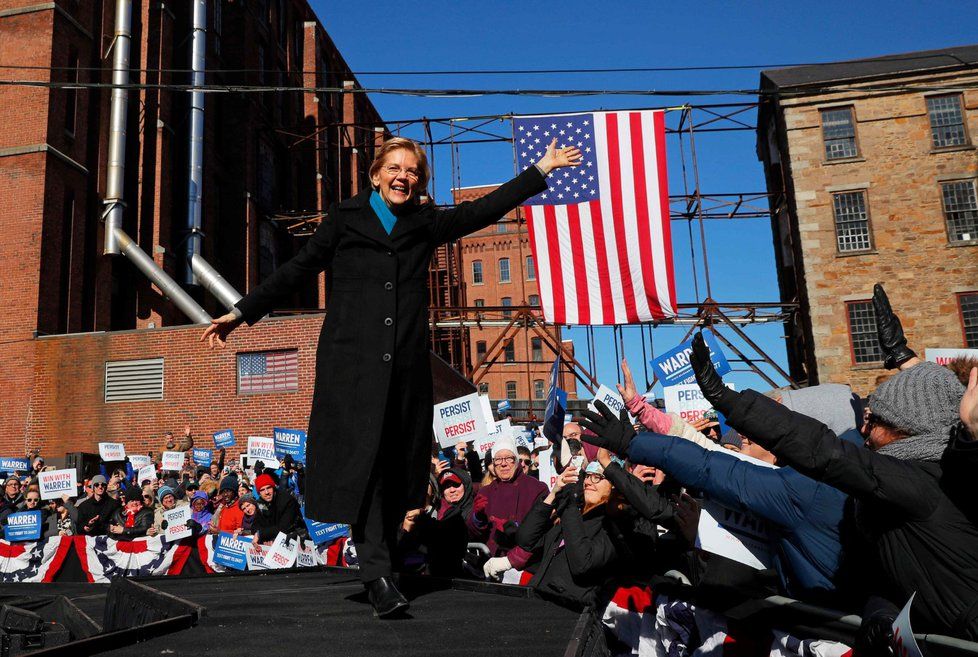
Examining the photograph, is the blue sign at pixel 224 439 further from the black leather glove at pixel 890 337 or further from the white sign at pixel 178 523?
the black leather glove at pixel 890 337

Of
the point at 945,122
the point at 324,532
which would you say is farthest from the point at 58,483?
the point at 945,122

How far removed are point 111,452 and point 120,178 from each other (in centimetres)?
868

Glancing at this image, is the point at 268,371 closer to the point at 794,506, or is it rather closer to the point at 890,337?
the point at 890,337

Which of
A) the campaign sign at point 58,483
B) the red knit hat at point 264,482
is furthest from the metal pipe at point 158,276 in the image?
the red knit hat at point 264,482

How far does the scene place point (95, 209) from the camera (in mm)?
23250

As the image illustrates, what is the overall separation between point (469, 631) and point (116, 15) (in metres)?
25.2

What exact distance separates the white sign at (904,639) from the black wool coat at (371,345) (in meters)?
2.10

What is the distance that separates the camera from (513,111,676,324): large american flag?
59.6 ft

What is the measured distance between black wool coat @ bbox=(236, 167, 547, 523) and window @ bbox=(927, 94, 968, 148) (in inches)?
1214

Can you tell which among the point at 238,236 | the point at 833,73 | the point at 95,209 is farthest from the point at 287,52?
the point at 833,73

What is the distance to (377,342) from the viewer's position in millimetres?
3732

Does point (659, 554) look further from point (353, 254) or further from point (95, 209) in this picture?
point (95, 209)

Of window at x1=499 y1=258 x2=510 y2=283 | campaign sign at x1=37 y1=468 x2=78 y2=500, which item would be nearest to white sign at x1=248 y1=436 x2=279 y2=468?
campaign sign at x1=37 y1=468 x2=78 y2=500

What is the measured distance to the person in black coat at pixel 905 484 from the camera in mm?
2611
